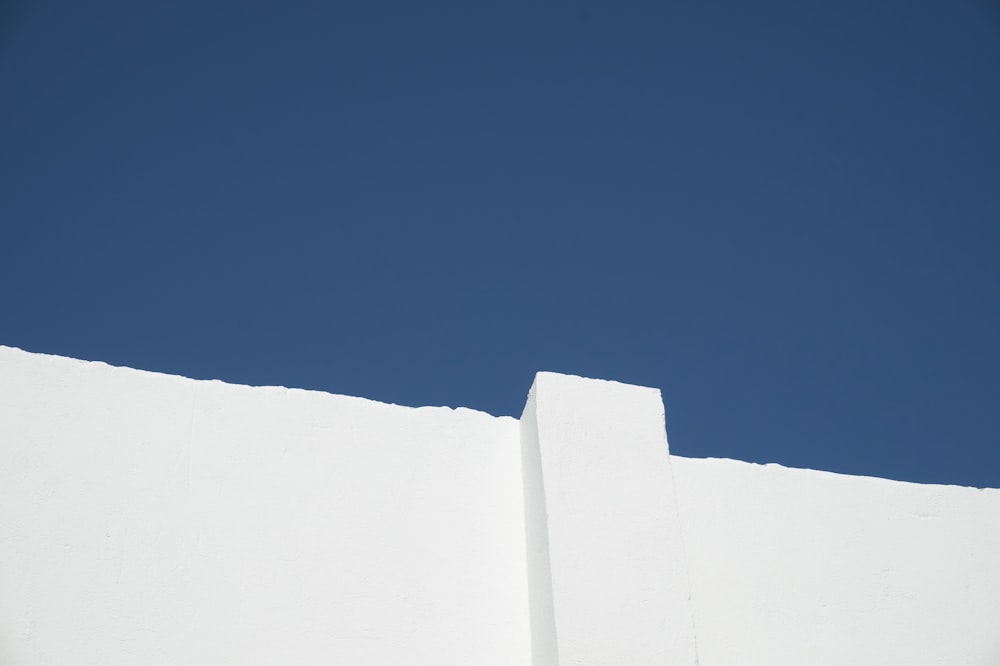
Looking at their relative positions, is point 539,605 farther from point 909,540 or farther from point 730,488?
point 909,540

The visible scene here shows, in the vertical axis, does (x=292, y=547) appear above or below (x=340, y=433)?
below

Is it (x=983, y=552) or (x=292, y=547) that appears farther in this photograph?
(x=983, y=552)

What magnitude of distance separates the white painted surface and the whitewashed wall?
0.4 inches

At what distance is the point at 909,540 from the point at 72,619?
3.45 meters

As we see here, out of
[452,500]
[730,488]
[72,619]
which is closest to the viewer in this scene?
[72,619]

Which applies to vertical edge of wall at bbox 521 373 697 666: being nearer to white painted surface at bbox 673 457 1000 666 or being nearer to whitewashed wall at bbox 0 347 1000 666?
whitewashed wall at bbox 0 347 1000 666

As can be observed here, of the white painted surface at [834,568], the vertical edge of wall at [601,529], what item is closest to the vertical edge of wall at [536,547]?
the vertical edge of wall at [601,529]

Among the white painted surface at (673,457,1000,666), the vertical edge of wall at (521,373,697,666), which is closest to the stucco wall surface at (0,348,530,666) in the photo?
the vertical edge of wall at (521,373,697,666)

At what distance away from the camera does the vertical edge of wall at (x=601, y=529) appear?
11.5ft

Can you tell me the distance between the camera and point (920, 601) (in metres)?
4.39

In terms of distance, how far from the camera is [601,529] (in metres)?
3.75

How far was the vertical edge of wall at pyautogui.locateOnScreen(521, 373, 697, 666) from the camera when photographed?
3.50 meters

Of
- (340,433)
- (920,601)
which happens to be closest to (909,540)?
(920,601)

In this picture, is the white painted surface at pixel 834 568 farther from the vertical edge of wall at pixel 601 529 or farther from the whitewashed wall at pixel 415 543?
the vertical edge of wall at pixel 601 529
